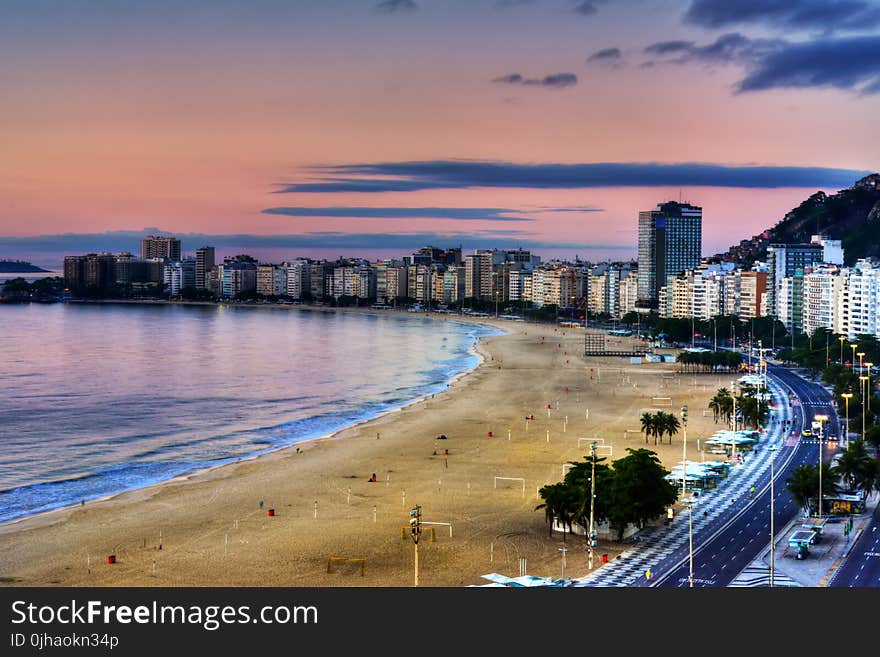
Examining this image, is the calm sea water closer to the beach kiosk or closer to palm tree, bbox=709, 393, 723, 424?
palm tree, bbox=709, 393, 723, 424

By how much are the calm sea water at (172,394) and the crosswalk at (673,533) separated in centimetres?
2065

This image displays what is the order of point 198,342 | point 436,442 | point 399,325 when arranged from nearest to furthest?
point 436,442 → point 198,342 → point 399,325

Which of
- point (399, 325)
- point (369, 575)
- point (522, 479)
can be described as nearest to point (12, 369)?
point (522, 479)

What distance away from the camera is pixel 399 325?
538 feet

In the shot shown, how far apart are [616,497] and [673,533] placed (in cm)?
246

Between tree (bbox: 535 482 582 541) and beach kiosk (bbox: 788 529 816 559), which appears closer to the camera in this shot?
beach kiosk (bbox: 788 529 816 559)

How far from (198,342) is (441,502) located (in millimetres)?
86134

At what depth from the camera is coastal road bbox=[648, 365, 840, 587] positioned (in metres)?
27.7

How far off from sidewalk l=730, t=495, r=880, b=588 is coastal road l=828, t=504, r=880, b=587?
18 centimetres

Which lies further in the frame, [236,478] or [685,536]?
[236,478]

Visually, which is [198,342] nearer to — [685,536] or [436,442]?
[436,442]

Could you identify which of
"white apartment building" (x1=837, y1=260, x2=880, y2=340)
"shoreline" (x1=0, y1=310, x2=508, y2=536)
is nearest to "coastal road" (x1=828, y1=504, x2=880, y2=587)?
"shoreline" (x1=0, y1=310, x2=508, y2=536)

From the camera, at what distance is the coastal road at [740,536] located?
27.7 meters

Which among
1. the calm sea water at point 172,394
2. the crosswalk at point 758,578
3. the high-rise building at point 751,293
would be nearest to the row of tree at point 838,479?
the crosswalk at point 758,578
